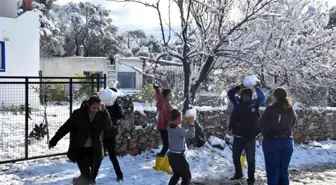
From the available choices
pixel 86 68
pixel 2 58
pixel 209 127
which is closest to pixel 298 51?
pixel 209 127

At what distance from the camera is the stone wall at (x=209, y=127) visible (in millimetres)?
8953

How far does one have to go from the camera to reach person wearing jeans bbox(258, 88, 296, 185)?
6.51 meters

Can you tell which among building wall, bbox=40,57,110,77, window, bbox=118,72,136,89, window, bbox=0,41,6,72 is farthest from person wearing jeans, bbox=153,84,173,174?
window, bbox=118,72,136,89

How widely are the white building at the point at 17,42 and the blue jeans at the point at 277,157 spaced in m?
13.3

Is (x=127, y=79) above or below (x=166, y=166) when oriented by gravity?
above

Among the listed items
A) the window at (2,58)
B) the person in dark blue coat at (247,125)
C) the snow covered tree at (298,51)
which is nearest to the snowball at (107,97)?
the person in dark blue coat at (247,125)

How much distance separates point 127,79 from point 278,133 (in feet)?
78.7

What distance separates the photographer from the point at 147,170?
8.22m

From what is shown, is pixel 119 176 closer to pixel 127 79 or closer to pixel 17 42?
pixel 17 42

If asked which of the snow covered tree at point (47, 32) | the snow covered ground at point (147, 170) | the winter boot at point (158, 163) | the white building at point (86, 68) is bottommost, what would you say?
the snow covered ground at point (147, 170)

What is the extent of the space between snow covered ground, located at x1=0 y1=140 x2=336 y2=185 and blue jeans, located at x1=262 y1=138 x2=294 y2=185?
1624 millimetres

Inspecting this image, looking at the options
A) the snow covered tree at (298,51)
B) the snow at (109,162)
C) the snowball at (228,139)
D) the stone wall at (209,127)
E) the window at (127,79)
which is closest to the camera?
the snow at (109,162)

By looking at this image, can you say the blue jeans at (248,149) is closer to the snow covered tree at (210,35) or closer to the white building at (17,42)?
the snow covered tree at (210,35)

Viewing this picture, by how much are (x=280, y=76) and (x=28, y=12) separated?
37.4 feet
